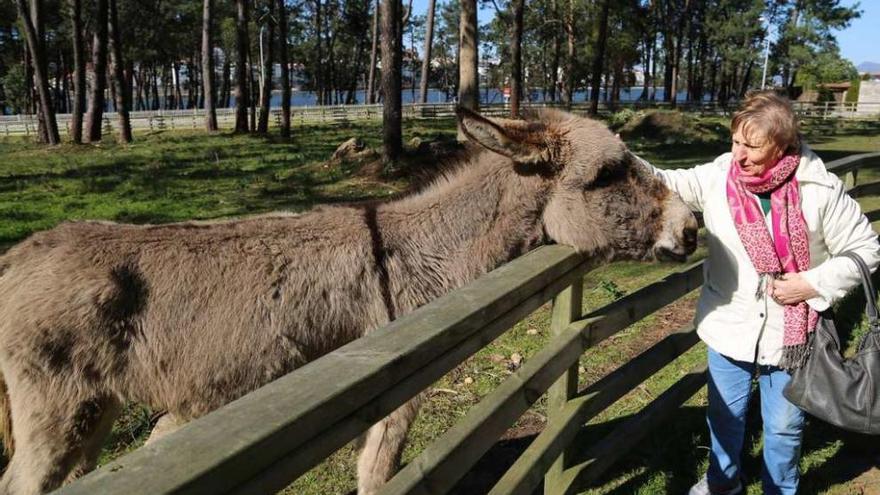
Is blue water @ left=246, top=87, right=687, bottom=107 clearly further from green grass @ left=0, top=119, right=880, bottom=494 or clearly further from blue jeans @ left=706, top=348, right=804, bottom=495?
blue jeans @ left=706, top=348, right=804, bottom=495

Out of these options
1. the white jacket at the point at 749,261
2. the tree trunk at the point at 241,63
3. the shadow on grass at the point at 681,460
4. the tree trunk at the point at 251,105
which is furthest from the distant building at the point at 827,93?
the white jacket at the point at 749,261

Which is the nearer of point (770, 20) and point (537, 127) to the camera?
point (537, 127)

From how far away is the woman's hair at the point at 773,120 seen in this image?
2807 mm

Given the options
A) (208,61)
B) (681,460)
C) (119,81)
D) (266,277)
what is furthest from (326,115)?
(266,277)

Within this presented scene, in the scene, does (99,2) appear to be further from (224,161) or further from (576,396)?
(576,396)

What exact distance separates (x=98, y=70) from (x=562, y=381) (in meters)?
22.7

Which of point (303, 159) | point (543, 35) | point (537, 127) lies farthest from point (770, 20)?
point (537, 127)

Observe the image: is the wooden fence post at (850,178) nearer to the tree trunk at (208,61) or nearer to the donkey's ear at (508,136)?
the donkey's ear at (508,136)

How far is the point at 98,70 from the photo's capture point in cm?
2108

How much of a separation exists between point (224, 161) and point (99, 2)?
8.56 meters

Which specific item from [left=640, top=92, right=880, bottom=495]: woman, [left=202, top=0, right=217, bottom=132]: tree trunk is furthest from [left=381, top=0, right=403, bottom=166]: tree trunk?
[left=202, top=0, right=217, bottom=132]: tree trunk

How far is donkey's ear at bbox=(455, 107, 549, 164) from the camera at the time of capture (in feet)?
10.2

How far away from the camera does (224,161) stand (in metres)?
16.9

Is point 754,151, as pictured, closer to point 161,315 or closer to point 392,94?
point 161,315
